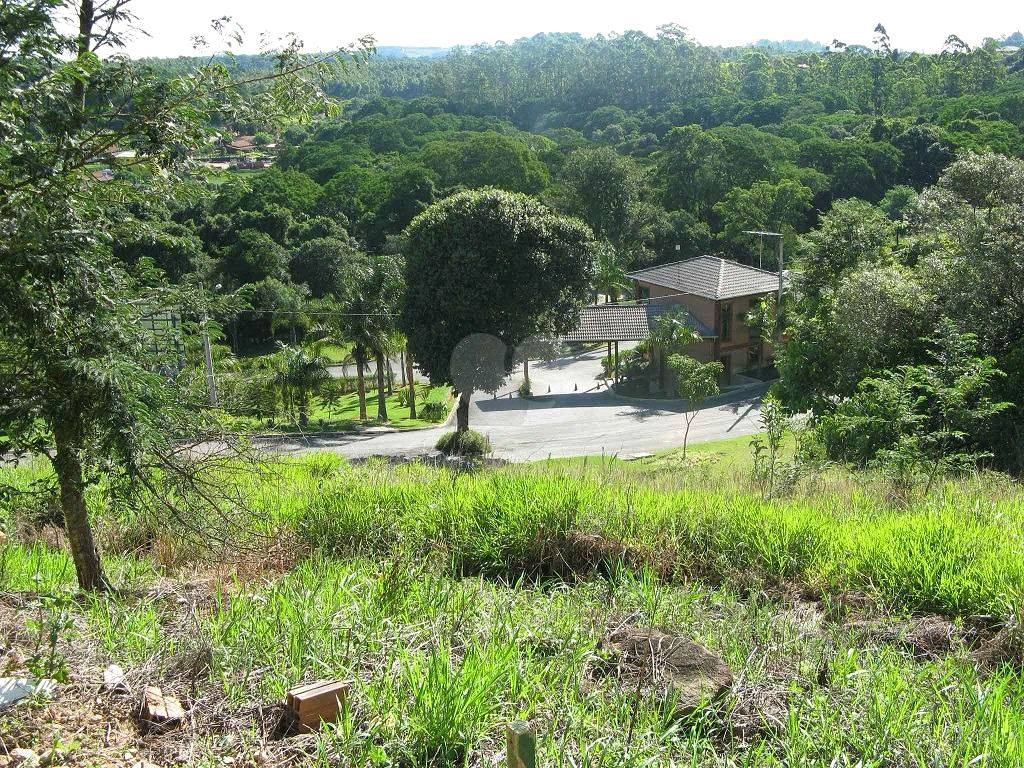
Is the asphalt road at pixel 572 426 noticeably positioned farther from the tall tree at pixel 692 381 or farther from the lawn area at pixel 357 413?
the lawn area at pixel 357 413

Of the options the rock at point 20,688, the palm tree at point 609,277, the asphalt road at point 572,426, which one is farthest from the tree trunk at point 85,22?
the palm tree at point 609,277

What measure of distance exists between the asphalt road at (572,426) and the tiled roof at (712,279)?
4635mm

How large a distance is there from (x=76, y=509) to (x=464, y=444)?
68.2 feet

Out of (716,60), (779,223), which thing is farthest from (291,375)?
(716,60)

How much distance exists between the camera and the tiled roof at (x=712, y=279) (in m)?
35.6

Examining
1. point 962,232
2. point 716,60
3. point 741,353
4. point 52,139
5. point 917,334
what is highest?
point 716,60

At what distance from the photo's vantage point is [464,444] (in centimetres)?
2531

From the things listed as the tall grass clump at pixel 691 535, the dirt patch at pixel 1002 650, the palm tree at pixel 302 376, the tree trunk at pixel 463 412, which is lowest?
the tree trunk at pixel 463 412

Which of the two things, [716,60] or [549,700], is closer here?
[549,700]

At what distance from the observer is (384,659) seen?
3.69 m

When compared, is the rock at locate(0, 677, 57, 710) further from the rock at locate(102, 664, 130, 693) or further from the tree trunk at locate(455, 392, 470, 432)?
the tree trunk at locate(455, 392, 470, 432)

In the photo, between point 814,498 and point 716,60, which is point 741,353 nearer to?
point 814,498

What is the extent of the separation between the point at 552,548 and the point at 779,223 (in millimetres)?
48447

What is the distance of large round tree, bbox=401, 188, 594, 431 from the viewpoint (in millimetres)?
24156
